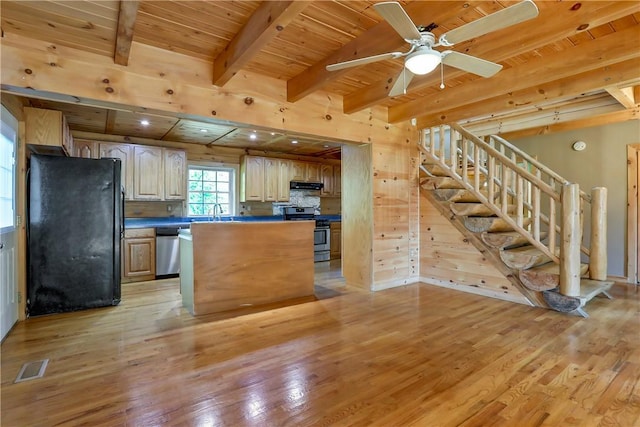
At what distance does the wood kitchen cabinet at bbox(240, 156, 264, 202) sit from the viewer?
20.7 ft

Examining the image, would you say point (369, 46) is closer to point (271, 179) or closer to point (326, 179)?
point (271, 179)

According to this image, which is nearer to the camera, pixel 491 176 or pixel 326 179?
pixel 491 176

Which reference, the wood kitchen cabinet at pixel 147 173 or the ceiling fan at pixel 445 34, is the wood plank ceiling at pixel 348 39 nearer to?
the ceiling fan at pixel 445 34

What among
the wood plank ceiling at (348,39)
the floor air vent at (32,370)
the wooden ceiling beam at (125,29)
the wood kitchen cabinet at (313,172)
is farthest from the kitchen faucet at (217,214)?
the floor air vent at (32,370)

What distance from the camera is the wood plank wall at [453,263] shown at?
4.11 m

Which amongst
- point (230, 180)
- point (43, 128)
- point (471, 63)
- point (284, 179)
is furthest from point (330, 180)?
point (471, 63)

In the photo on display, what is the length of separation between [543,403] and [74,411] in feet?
8.79

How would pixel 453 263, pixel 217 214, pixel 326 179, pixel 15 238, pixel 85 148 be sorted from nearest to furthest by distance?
pixel 15 238
pixel 453 263
pixel 85 148
pixel 217 214
pixel 326 179

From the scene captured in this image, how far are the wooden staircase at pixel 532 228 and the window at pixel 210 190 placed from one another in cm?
376

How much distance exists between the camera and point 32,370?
89.7 inches

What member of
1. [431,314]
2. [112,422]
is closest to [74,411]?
[112,422]

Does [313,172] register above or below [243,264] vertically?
above

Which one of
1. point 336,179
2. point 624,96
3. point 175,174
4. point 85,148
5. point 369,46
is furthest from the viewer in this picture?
point 336,179

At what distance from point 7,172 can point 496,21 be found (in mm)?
4068
